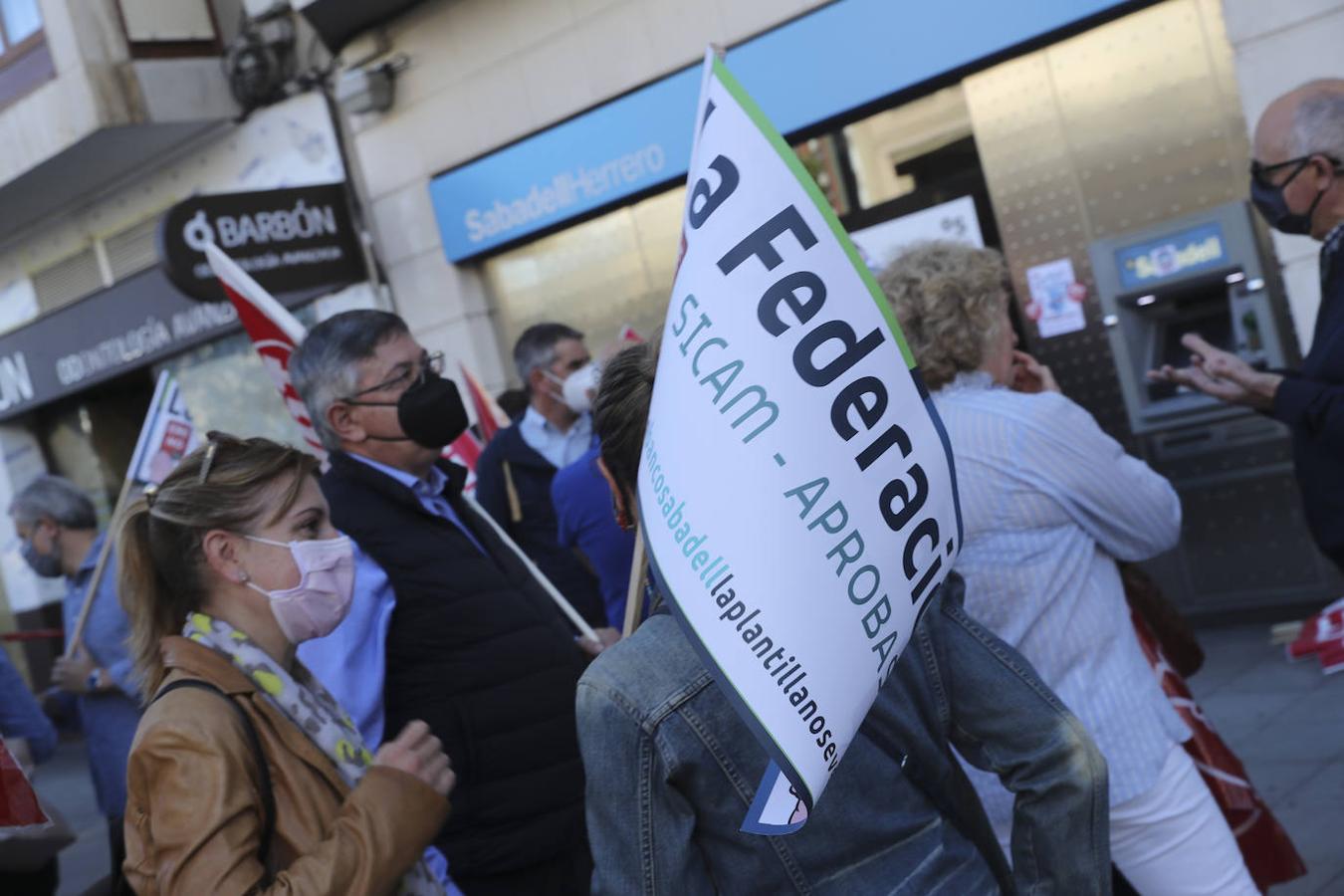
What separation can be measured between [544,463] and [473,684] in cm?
253

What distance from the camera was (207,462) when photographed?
8.57ft

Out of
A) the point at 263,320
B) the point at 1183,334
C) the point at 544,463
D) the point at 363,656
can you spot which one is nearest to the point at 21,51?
the point at 544,463

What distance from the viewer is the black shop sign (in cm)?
888

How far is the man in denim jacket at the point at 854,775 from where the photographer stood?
1.85 metres

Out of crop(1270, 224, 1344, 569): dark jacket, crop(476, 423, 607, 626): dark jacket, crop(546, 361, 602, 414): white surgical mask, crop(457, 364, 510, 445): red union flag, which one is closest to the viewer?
crop(1270, 224, 1344, 569): dark jacket

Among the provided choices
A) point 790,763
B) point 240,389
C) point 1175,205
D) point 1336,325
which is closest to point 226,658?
point 790,763

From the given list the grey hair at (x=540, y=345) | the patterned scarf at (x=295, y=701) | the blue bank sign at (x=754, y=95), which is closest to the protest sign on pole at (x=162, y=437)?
the grey hair at (x=540, y=345)

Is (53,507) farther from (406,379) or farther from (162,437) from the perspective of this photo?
(406,379)

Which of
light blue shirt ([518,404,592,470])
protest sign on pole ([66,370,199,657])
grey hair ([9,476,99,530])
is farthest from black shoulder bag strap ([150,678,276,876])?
grey hair ([9,476,99,530])

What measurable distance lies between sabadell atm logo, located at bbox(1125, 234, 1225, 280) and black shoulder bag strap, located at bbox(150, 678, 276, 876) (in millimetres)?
5553

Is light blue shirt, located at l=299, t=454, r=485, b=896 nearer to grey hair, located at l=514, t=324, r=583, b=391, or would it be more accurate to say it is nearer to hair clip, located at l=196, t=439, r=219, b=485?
hair clip, located at l=196, t=439, r=219, b=485

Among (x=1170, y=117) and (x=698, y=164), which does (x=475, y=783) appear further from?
(x=1170, y=117)

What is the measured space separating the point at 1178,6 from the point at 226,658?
570cm

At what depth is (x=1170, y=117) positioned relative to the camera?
22.1 feet
